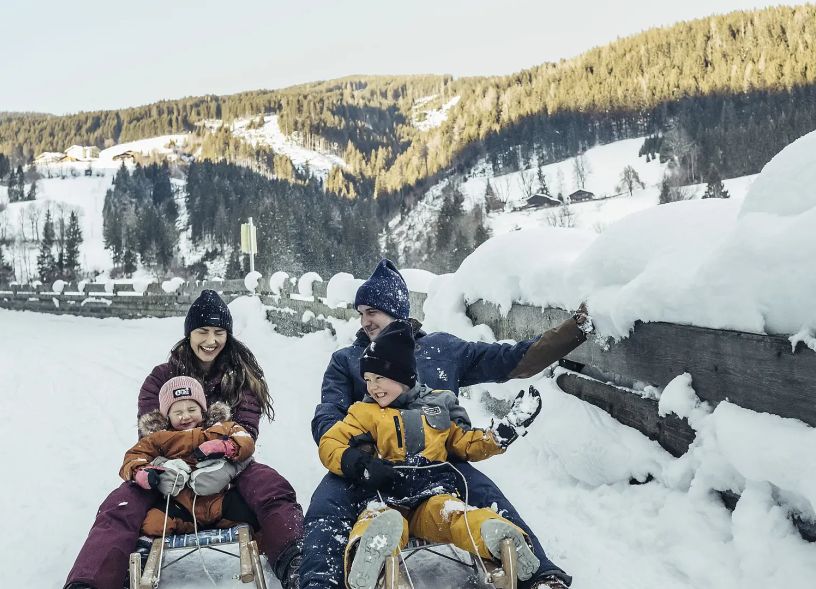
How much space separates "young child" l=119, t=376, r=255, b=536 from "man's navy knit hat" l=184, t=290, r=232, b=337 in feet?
1.73

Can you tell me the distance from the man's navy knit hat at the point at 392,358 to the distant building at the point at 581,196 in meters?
79.1

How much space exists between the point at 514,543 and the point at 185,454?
1.67 meters

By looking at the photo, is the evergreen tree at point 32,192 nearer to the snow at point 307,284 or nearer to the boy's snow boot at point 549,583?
the snow at point 307,284

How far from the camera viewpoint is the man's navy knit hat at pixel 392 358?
2602mm

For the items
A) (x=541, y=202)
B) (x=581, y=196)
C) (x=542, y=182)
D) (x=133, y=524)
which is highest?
(x=542, y=182)

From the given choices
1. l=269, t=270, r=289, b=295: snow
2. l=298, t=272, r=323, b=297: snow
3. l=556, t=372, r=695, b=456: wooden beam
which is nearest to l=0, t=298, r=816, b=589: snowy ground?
l=556, t=372, r=695, b=456: wooden beam

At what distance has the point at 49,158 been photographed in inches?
6152

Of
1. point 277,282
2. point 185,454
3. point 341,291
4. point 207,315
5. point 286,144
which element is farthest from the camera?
point 286,144

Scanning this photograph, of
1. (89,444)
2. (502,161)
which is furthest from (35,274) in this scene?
(89,444)

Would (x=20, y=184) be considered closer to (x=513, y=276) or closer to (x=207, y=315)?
(x=207, y=315)

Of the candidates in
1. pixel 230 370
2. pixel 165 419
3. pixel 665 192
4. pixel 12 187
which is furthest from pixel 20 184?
pixel 165 419

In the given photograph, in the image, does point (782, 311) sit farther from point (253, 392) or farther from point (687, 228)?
point (253, 392)

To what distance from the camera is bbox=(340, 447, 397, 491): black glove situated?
2.36 metres

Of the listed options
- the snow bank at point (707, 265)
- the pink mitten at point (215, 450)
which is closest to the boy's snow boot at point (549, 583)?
the snow bank at point (707, 265)
